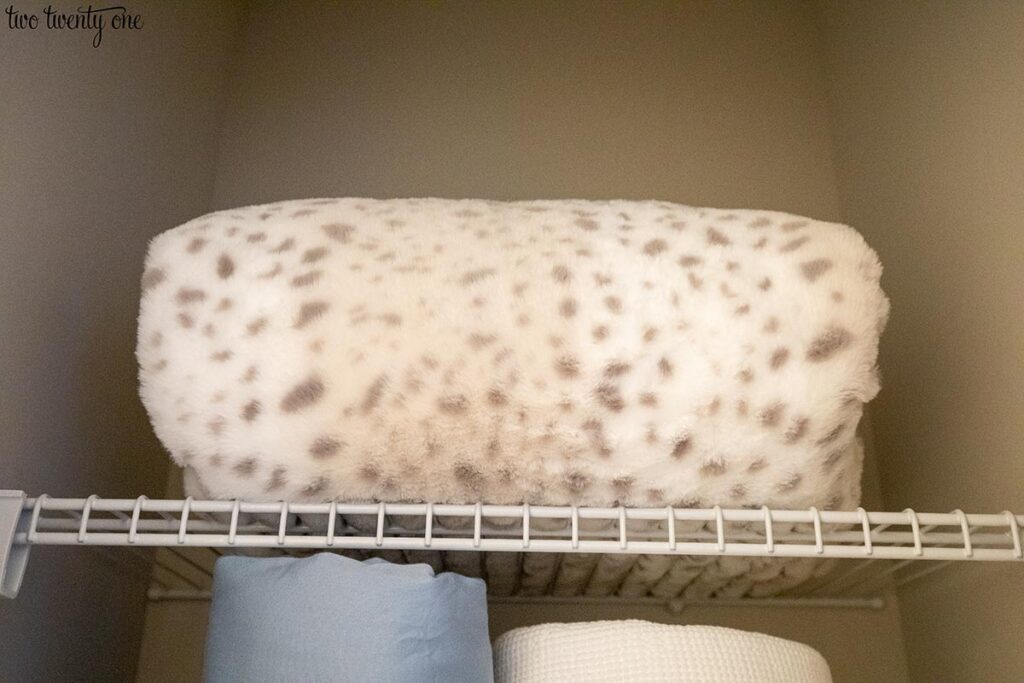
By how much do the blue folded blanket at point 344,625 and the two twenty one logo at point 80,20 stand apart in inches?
26.4

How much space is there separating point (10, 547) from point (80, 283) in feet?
1.30

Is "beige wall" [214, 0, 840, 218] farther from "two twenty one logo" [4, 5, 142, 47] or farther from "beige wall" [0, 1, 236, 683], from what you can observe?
"two twenty one logo" [4, 5, 142, 47]

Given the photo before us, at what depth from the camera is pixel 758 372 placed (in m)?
0.93

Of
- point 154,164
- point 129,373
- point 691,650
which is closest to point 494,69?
point 154,164

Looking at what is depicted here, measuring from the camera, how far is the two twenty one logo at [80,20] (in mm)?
1004

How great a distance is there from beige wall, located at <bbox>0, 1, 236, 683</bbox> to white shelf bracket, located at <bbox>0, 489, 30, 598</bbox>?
0.34 ft

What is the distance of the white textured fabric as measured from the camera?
877 mm

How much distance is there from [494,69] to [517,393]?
0.93 m

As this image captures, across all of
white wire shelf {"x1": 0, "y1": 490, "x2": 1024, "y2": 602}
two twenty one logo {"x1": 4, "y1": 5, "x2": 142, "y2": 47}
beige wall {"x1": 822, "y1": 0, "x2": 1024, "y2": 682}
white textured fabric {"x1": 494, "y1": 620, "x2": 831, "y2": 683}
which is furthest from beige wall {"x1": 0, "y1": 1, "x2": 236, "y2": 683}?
beige wall {"x1": 822, "y1": 0, "x2": 1024, "y2": 682}

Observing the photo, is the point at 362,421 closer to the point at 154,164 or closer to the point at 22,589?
the point at 22,589

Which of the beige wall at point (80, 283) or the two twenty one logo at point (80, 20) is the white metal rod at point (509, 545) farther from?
the two twenty one logo at point (80, 20)

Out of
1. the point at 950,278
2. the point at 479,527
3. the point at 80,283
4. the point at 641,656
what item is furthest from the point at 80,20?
the point at 950,278

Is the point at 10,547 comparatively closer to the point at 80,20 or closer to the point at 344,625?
the point at 344,625

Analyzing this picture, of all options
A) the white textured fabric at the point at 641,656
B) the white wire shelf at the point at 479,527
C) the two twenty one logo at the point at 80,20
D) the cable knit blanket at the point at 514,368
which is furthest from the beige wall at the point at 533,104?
the white textured fabric at the point at 641,656
